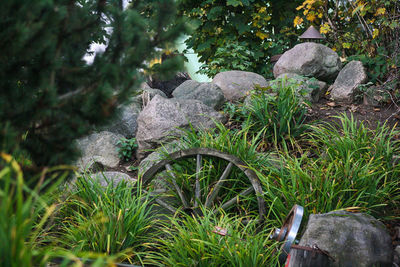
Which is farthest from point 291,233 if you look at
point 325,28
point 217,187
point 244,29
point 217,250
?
point 244,29

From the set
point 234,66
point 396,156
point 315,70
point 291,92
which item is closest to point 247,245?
point 396,156

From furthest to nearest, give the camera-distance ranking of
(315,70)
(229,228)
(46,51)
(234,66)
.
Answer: (234,66) < (315,70) < (229,228) < (46,51)

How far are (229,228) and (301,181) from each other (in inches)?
33.2

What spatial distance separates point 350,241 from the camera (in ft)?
7.61

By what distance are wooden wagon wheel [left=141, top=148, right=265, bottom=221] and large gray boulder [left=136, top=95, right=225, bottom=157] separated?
0.98m

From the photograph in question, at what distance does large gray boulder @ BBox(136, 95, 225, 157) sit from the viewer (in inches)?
186

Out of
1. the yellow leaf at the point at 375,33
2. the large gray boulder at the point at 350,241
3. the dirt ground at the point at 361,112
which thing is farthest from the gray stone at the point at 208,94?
the large gray boulder at the point at 350,241

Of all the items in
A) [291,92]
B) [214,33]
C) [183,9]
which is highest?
[183,9]

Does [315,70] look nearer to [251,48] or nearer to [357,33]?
[357,33]

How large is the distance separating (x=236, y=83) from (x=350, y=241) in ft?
12.6

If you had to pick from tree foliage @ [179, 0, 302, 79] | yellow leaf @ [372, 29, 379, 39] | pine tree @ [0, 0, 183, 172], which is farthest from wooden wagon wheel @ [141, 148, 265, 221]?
tree foliage @ [179, 0, 302, 79]

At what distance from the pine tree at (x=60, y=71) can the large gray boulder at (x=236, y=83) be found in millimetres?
4103

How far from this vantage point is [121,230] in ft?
9.45

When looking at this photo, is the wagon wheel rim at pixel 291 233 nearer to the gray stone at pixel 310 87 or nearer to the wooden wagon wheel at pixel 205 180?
the wooden wagon wheel at pixel 205 180
